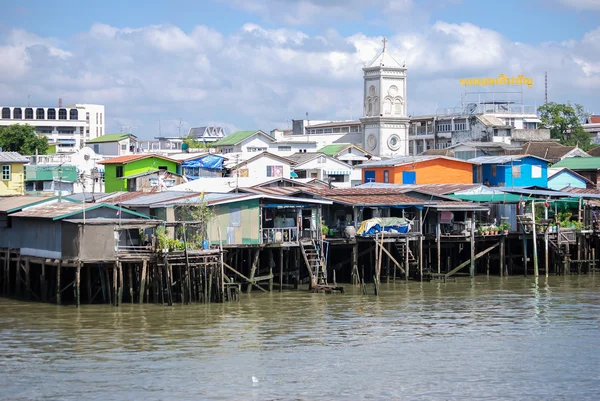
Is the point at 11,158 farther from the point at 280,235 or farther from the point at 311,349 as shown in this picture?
the point at 311,349

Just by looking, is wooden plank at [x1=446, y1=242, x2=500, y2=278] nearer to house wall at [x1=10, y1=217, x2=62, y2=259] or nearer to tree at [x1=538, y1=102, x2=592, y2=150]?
house wall at [x1=10, y1=217, x2=62, y2=259]

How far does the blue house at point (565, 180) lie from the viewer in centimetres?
5788

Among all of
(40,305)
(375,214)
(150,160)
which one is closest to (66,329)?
(40,305)

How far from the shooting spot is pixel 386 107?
81.9 metres

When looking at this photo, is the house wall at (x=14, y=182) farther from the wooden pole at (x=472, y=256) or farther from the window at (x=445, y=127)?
the window at (x=445, y=127)

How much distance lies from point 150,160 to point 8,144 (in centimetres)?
2495

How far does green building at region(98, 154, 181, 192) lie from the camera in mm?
55500

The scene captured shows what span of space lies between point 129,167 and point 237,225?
757 inches

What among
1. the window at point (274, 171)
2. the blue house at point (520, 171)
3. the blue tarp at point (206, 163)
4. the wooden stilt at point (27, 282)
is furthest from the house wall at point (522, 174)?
the wooden stilt at point (27, 282)

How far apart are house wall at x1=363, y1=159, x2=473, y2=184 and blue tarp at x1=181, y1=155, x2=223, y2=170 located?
9374 mm

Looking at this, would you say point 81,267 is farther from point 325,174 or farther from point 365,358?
point 325,174

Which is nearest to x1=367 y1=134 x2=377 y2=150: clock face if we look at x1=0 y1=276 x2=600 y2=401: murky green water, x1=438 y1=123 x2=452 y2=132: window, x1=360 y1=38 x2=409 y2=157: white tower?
x1=360 y1=38 x2=409 y2=157: white tower

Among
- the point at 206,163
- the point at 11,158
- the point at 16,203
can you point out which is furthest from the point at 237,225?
the point at 206,163

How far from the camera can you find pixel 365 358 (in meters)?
26.3
